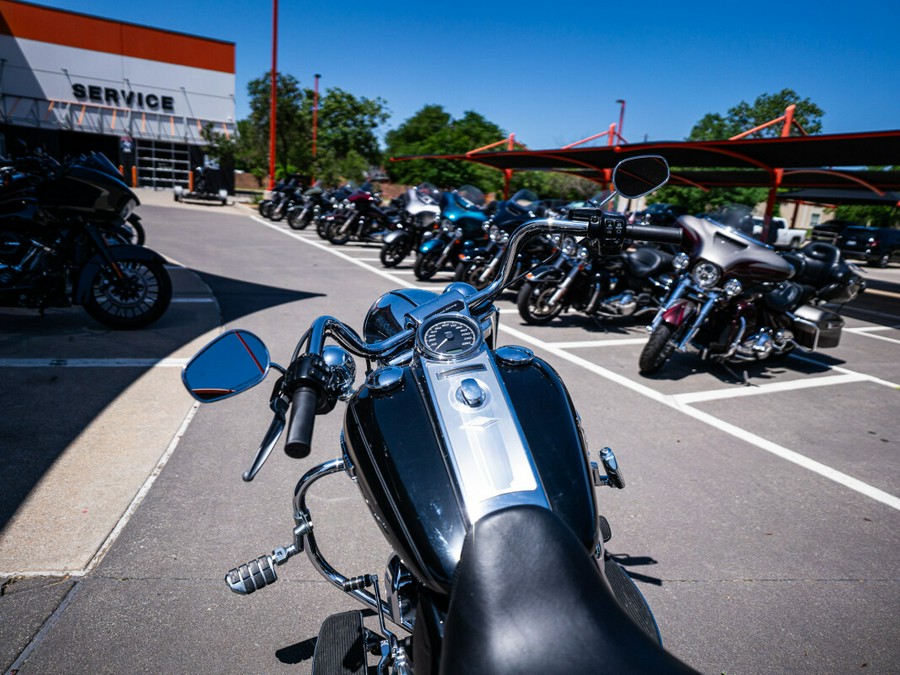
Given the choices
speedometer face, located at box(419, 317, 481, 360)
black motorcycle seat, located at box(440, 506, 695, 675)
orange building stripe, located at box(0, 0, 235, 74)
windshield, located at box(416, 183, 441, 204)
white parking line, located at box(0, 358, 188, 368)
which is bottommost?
white parking line, located at box(0, 358, 188, 368)

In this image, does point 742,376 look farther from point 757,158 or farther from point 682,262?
point 757,158

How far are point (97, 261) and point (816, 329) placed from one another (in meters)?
7.29

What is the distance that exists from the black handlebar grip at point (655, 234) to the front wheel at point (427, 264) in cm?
828

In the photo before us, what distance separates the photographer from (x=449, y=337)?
154cm

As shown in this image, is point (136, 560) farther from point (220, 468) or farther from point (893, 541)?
point (893, 541)

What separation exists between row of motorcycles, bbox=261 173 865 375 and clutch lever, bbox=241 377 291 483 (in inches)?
43.4

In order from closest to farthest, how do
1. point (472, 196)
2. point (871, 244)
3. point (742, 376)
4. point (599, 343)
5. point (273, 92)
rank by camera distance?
point (742, 376) → point (599, 343) → point (472, 196) → point (871, 244) → point (273, 92)

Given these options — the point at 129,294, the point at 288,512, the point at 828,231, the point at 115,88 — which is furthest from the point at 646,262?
the point at 115,88

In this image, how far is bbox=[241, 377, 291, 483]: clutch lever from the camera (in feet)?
4.43

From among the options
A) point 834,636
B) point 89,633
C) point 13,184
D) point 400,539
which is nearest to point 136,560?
point 89,633

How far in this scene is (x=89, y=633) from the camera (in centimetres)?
222

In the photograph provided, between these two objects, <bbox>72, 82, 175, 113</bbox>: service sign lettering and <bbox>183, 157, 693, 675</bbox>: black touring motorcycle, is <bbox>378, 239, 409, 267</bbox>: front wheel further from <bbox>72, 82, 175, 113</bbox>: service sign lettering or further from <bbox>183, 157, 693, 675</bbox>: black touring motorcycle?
<bbox>72, 82, 175, 113</bbox>: service sign lettering

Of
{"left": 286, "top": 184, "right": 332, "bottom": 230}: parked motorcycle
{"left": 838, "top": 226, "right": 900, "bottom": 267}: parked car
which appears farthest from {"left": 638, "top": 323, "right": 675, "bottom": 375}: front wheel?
{"left": 838, "top": 226, "right": 900, "bottom": 267}: parked car

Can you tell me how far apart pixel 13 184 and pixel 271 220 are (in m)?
14.1
